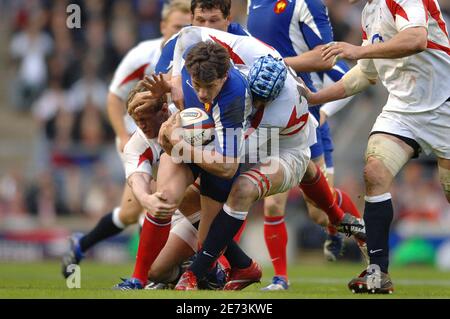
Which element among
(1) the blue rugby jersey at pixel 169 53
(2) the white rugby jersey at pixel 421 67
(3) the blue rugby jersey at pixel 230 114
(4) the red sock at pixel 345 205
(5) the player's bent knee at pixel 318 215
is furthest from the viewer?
(5) the player's bent knee at pixel 318 215

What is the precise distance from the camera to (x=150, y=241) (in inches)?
285

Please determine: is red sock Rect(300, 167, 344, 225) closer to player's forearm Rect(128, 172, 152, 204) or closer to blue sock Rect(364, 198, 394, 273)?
blue sock Rect(364, 198, 394, 273)

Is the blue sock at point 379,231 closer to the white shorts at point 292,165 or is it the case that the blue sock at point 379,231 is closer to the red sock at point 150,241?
the white shorts at point 292,165

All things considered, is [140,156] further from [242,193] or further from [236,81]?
[236,81]

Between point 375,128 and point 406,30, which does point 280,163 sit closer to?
point 375,128

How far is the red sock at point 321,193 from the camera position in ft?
27.6

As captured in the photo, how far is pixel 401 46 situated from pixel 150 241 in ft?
7.29

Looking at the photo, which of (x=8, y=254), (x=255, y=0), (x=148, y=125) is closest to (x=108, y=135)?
(x=8, y=254)

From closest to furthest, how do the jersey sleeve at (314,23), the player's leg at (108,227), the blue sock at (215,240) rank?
the blue sock at (215,240)
the jersey sleeve at (314,23)
the player's leg at (108,227)

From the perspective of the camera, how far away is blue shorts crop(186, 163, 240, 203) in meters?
7.33

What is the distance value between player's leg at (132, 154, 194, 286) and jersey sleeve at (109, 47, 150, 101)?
119 inches

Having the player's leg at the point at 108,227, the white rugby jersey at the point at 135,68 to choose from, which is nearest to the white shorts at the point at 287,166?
the player's leg at the point at 108,227

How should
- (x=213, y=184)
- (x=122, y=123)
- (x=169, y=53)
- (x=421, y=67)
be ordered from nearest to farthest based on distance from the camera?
(x=213, y=184), (x=421, y=67), (x=169, y=53), (x=122, y=123)

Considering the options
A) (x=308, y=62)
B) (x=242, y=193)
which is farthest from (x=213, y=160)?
(x=308, y=62)
